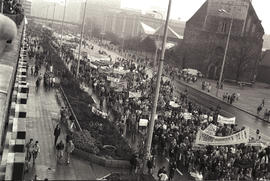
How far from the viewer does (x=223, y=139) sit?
69.0 feet

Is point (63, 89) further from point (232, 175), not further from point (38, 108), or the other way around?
point (232, 175)

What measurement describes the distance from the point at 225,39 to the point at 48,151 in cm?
6064

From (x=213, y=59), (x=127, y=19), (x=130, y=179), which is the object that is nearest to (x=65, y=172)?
(x=130, y=179)

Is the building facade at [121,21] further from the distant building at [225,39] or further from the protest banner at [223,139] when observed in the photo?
the protest banner at [223,139]

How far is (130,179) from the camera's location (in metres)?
15.1

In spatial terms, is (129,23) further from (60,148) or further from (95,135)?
(60,148)

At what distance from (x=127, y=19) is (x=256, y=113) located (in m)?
111

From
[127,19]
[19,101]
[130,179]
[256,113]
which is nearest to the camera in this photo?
[130,179]

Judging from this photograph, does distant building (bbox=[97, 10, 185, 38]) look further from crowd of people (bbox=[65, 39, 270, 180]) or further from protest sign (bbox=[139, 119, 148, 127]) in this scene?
protest sign (bbox=[139, 119, 148, 127])

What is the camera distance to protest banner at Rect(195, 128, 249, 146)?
2084 cm

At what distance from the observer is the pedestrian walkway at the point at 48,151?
17031 mm

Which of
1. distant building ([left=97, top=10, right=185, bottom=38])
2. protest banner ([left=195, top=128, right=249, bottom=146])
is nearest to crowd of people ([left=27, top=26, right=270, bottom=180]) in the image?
protest banner ([left=195, top=128, right=249, bottom=146])

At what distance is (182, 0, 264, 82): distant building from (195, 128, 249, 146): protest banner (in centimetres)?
5389

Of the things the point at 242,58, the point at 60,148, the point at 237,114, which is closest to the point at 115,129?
the point at 60,148
